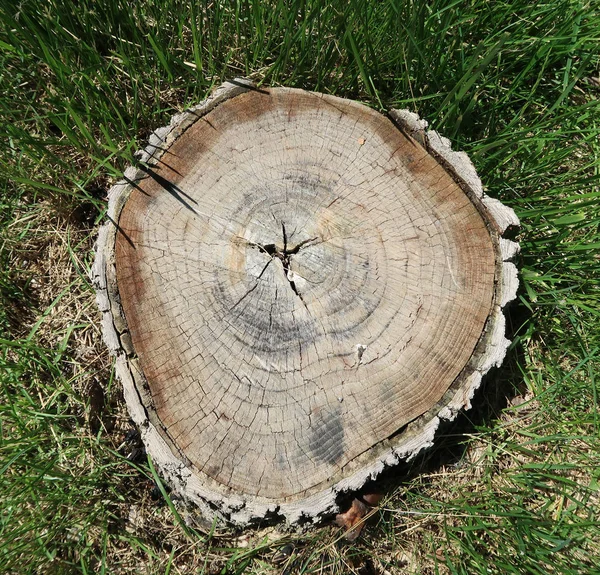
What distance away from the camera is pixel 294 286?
5.44 feet

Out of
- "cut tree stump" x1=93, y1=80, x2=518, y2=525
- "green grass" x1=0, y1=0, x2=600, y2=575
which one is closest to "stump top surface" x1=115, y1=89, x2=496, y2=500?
"cut tree stump" x1=93, y1=80, x2=518, y2=525

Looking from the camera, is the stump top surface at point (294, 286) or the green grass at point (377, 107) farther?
the green grass at point (377, 107)

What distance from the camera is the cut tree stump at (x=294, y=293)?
1.55 meters

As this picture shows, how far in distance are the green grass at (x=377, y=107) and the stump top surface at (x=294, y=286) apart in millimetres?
323

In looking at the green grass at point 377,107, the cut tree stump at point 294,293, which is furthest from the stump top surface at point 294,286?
the green grass at point 377,107

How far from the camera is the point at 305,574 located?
6.05 feet

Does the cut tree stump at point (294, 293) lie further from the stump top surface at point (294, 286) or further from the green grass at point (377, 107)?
the green grass at point (377, 107)

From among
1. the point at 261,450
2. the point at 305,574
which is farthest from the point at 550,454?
the point at 261,450

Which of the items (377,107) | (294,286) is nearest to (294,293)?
(294,286)

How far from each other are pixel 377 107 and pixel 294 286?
95 cm

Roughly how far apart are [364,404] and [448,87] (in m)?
1.39

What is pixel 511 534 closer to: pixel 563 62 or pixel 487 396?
pixel 487 396

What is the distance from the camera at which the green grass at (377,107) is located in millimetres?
1858

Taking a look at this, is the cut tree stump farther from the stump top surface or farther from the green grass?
the green grass
